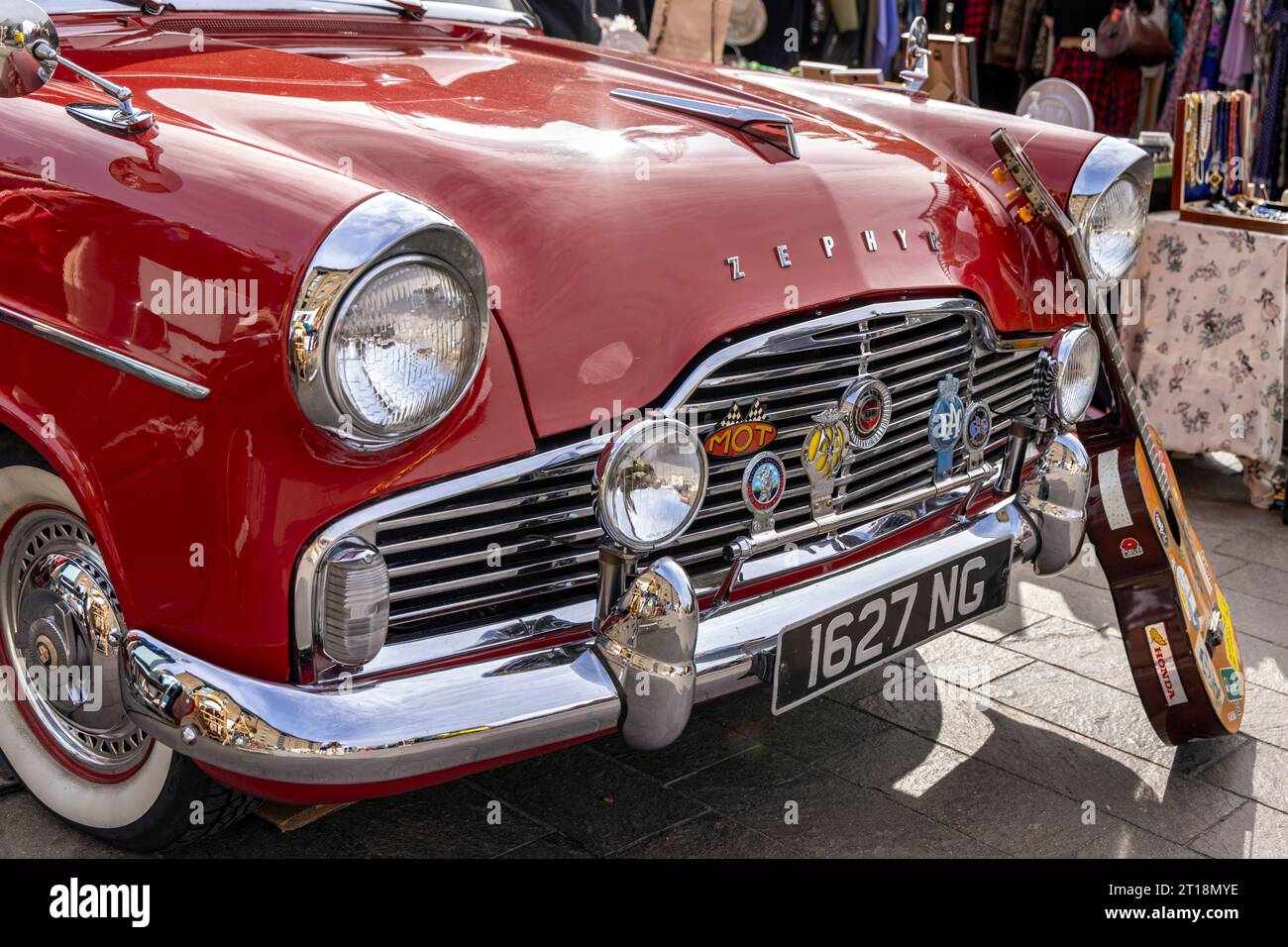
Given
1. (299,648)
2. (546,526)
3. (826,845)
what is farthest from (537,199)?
(826,845)

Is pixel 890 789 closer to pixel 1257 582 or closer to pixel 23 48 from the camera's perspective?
pixel 1257 582

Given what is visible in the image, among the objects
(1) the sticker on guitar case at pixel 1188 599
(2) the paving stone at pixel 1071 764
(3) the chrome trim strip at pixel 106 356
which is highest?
(3) the chrome trim strip at pixel 106 356

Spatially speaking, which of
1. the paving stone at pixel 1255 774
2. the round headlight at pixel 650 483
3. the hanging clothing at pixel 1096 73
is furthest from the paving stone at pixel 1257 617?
the hanging clothing at pixel 1096 73

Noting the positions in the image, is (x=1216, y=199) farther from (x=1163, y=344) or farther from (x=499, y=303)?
(x=499, y=303)

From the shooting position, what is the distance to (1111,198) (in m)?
2.60

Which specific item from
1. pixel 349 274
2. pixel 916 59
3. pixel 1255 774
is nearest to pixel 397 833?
pixel 349 274

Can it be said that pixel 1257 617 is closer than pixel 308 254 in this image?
No

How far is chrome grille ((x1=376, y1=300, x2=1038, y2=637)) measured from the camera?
5.66 feet

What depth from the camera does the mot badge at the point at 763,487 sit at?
2004mm

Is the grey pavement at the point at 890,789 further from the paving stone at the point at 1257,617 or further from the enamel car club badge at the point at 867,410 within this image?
the enamel car club badge at the point at 867,410

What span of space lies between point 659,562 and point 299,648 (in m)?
0.49

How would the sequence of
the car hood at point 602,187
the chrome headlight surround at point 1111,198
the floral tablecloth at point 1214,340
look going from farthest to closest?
A: the floral tablecloth at point 1214,340
the chrome headlight surround at point 1111,198
the car hood at point 602,187

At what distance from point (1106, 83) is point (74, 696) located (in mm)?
6119

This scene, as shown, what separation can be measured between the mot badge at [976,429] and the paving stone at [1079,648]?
0.76m
